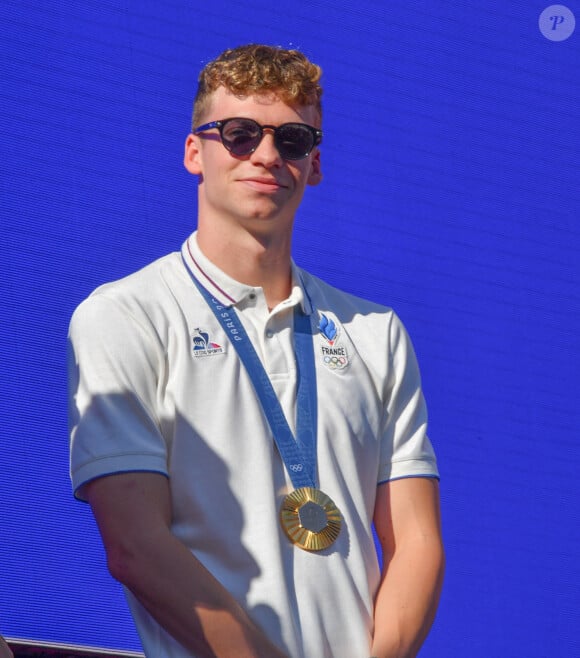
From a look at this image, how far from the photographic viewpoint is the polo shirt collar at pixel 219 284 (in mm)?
2641

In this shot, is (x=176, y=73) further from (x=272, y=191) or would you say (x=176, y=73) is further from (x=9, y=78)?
(x=272, y=191)

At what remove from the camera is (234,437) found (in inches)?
96.7

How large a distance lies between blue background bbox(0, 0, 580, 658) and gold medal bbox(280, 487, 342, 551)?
1.07 m

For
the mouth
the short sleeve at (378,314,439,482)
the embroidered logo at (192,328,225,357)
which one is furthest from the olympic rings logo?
the mouth

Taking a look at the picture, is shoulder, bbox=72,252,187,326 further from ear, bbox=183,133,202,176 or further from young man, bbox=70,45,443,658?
ear, bbox=183,133,202,176

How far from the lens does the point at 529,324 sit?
406 cm

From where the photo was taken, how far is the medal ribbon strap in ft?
8.13

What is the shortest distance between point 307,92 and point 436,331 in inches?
56.2

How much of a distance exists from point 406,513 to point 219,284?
594 mm
